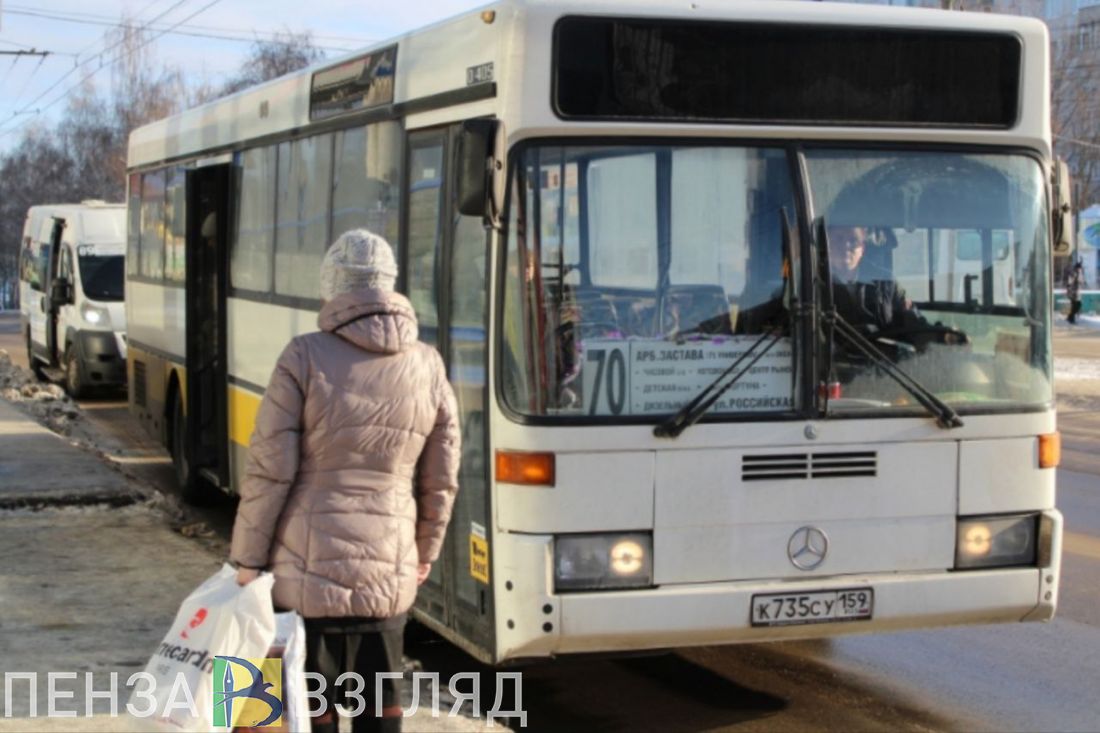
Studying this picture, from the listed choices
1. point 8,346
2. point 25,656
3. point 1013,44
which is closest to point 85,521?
point 25,656

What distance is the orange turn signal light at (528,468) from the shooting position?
605cm

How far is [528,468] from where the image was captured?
6.07 meters

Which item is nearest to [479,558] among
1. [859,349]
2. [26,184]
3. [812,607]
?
[812,607]

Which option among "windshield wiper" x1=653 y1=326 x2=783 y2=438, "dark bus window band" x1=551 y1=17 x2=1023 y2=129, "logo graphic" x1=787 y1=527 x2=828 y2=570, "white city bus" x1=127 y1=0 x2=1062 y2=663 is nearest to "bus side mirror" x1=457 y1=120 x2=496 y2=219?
"white city bus" x1=127 y1=0 x2=1062 y2=663

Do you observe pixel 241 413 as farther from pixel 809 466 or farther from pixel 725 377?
pixel 809 466

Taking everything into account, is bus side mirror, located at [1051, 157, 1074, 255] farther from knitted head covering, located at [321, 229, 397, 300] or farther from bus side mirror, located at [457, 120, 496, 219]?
knitted head covering, located at [321, 229, 397, 300]

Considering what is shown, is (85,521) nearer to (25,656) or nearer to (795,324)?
(25,656)

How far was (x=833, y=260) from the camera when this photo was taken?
632cm

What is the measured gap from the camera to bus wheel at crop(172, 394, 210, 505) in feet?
40.7

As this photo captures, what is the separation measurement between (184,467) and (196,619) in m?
8.44

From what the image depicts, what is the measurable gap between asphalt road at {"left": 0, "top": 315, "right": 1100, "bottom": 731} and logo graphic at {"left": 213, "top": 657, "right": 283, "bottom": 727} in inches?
94.0

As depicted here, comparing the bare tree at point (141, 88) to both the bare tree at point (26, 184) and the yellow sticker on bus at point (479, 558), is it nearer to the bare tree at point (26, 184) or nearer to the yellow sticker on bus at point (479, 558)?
the bare tree at point (26, 184)

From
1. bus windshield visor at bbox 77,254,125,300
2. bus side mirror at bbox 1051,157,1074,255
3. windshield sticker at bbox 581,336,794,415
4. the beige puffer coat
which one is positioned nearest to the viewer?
the beige puffer coat

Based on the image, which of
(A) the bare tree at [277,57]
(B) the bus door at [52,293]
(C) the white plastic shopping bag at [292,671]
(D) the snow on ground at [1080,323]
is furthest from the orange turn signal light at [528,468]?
(A) the bare tree at [277,57]
